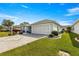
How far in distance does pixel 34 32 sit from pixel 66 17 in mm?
842

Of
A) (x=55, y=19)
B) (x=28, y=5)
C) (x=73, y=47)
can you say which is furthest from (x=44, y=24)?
(x=73, y=47)

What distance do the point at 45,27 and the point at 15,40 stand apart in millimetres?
779

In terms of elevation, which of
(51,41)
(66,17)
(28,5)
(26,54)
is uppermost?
(28,5)

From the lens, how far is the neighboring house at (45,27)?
444 centimetres

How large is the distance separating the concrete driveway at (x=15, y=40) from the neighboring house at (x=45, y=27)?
0.47 ft

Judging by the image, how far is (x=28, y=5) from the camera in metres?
4.38

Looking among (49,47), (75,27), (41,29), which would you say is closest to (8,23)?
(41,29)

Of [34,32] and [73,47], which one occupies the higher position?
[34,32]

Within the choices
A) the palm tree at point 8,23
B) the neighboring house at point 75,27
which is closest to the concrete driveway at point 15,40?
the palm tree at point 8,23

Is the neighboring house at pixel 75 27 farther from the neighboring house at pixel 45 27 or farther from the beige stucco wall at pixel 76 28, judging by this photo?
the neighboring house at pixel 45 27

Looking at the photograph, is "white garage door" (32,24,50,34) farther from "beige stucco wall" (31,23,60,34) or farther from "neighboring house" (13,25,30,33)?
"neighboring house" (13,25,30,33)

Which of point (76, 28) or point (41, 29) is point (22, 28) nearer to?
point (41, 29)

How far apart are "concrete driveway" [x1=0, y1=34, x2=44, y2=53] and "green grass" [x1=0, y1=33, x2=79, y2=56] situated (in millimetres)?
97

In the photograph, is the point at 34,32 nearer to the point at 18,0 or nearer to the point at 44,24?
the point at 44,24
